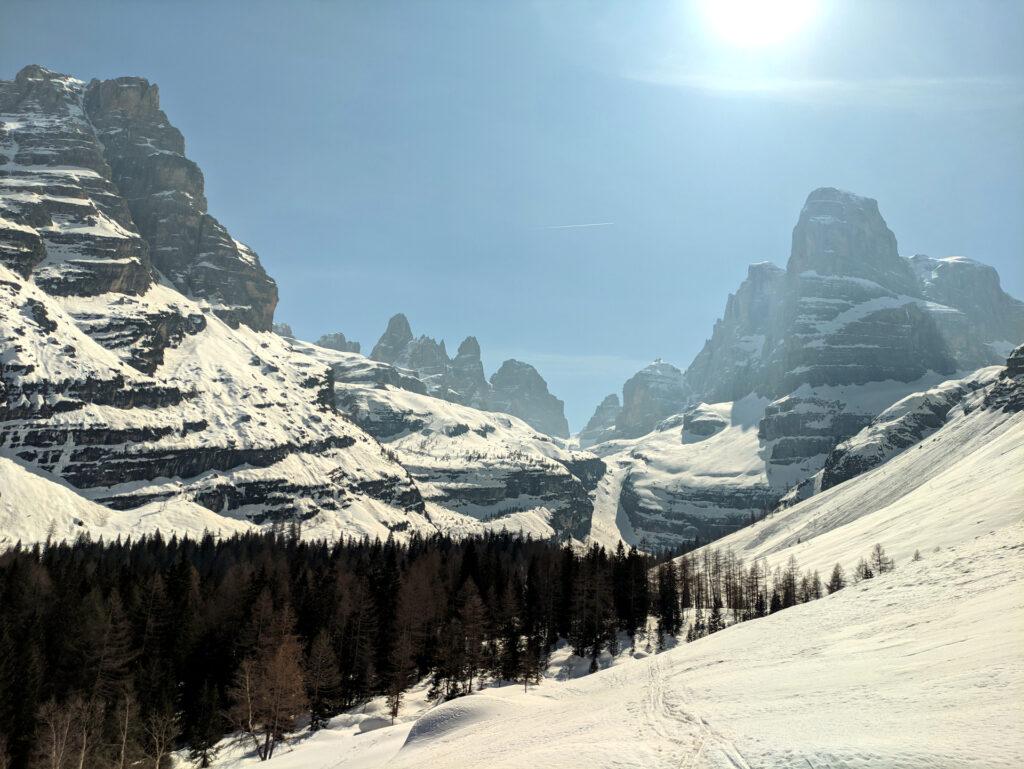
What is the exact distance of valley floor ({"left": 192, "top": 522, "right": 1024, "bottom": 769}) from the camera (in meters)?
24.7

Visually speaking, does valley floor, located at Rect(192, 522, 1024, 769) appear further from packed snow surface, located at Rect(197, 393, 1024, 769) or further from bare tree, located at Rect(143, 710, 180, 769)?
bare tree, located at Rect(143, 710, 180, 769)

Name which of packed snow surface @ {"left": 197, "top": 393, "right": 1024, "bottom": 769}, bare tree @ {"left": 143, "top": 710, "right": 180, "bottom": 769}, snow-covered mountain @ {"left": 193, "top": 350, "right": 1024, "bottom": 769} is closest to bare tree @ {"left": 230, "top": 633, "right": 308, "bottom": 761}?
packed snow surface @ {"left": 197, "top": 393, "right": 1024, "bottom": 769}

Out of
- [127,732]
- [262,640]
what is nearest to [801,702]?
[127,732]

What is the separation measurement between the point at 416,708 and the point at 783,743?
178 feet

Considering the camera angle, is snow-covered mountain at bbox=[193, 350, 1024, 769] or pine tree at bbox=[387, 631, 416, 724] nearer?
snow-covered mountain at bbox=[193, 350, 1024, 769]

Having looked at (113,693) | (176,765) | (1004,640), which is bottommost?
(176,765)

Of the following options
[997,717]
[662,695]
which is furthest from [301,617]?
[997,717]

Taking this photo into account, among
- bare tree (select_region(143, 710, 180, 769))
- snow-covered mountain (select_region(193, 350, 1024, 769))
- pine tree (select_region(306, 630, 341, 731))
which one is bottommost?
bare tree (select_region(143, 710, 180, 769))

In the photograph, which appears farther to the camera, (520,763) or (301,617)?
(301,617)

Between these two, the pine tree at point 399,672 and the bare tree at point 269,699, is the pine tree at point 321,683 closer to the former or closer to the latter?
the bare tree at point 269,699

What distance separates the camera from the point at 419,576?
97.9 meters

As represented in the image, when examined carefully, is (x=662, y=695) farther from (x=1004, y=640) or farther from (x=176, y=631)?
(x=176, y=631)

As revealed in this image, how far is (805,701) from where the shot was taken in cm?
3244

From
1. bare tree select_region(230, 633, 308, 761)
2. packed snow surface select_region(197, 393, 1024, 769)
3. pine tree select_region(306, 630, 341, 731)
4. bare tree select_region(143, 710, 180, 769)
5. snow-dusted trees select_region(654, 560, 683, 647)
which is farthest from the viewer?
snow-dusted trees select_region(654, 560, 683, 647)
